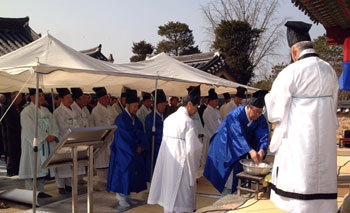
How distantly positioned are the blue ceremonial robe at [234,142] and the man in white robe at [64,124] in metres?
2.90

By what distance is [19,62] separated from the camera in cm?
419

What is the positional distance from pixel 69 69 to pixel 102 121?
3052mm

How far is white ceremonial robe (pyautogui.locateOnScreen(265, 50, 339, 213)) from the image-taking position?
2.54 m

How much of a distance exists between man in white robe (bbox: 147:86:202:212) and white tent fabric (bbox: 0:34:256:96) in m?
1.30

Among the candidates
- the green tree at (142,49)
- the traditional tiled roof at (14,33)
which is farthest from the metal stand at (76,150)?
the green tree at (142,49)

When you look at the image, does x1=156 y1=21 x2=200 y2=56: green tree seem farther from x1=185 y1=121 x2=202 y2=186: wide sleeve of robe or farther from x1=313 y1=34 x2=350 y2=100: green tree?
x1=185 y1=121 x2=202 y2=186: wide sleeve of robe

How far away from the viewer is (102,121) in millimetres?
7055

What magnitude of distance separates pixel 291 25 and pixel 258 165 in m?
2.07

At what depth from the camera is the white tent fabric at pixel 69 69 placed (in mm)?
4137

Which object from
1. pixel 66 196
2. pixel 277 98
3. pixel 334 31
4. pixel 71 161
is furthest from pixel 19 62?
pixel 334 31

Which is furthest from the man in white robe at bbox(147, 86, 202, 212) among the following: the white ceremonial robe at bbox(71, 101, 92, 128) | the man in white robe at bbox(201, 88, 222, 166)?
the man in white robe at bbox(201, 88, 222, 166)

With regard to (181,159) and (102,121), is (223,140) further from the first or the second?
(102,121)

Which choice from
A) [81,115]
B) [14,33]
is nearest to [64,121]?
[81,115]

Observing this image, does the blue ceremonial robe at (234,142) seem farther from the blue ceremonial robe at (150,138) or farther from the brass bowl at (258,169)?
the blue ceremonial robe at (150,138)
